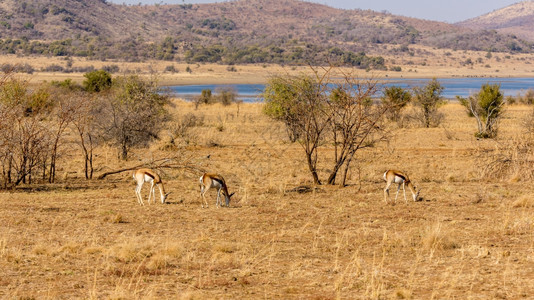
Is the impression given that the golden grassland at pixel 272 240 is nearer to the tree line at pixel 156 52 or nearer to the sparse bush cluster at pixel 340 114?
the sparse bush cluster at pixel 340 114

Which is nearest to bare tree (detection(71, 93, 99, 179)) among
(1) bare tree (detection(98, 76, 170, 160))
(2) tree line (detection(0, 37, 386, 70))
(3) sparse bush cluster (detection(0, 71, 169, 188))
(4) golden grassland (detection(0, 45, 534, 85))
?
(3) sparse bush cluster (detection(0, 71, 169, 188))

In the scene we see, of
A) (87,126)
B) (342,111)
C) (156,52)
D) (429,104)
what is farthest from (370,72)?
(342,111)

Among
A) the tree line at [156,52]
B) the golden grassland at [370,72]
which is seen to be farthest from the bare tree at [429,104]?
the tree line at [156,52]

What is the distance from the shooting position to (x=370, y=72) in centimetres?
10869

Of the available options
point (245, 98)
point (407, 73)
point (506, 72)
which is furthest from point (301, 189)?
point (506, 72)

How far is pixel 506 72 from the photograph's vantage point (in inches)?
5620

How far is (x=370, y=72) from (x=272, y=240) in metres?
99.9

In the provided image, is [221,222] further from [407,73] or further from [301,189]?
[407,73]

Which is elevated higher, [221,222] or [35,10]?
[35,10]

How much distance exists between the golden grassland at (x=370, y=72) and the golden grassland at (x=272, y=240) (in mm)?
57973

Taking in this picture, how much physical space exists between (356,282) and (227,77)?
98.4 metres

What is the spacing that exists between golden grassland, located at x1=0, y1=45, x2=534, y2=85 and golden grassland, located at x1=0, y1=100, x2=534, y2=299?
2282 inches

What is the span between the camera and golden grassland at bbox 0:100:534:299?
343 inches

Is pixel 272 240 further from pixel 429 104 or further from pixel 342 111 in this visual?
pixel 429 104
